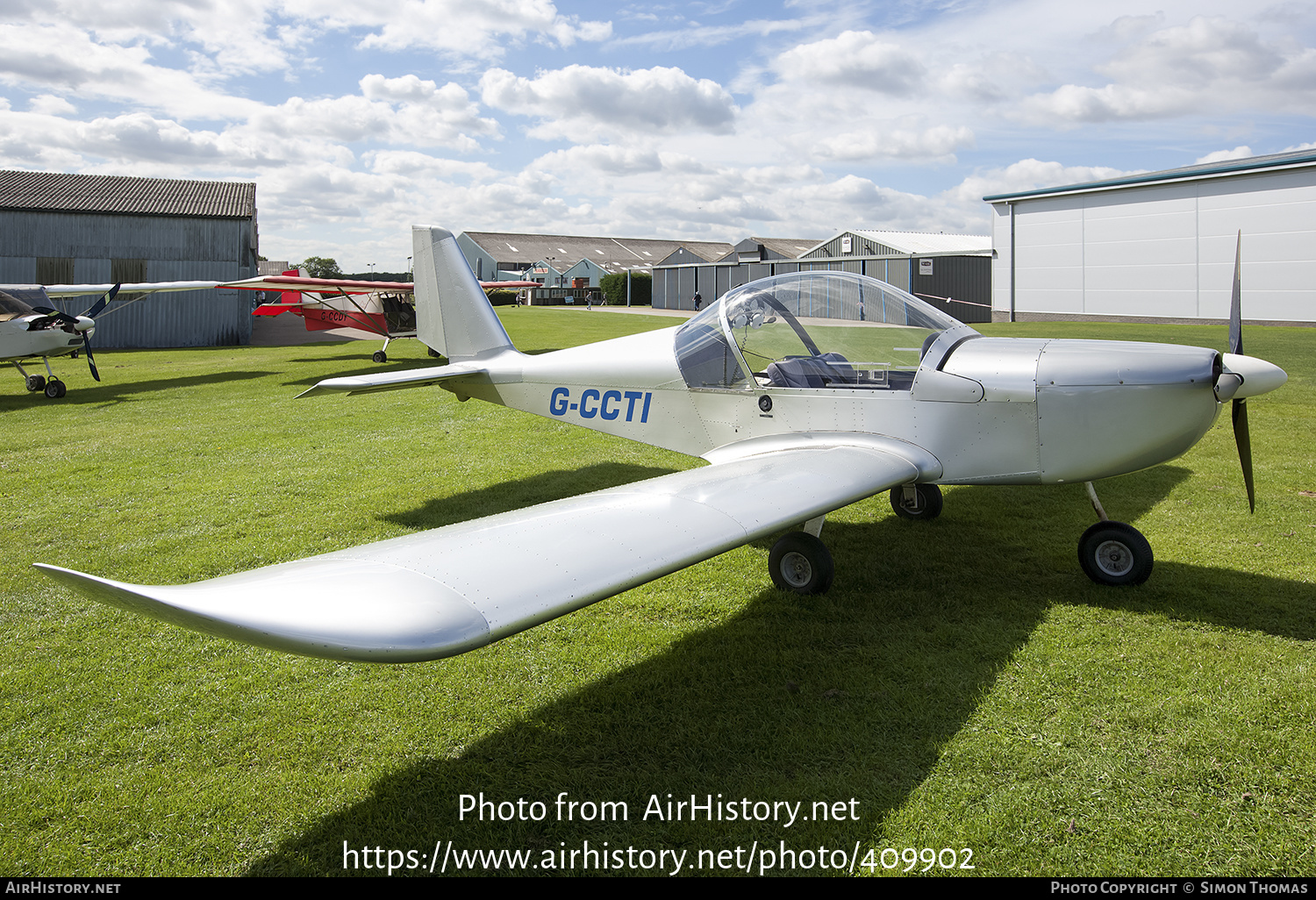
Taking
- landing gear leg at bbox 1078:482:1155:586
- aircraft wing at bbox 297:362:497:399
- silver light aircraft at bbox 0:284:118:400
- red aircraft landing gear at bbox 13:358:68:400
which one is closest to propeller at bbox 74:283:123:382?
silver light aircraft at bbox 0:284:118:400

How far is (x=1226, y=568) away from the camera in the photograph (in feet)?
16.3

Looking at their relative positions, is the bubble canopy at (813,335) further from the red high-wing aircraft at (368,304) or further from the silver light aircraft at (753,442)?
the red high-wing aircraft at (368,304)

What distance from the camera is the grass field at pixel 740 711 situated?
265 centimetres

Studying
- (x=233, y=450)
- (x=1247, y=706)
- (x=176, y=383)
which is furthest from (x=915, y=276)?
(x=1247, y=706)

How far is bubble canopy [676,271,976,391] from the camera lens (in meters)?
5.11

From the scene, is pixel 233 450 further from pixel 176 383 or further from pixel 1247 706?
pixel 1247 706

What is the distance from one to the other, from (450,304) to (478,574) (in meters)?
5.63

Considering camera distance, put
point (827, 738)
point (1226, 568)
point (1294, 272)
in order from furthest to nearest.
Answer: point (1294, 272)
point (1226, 568)
point (827, 738)

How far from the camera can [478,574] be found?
2537mm

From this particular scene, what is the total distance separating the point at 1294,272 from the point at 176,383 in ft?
116

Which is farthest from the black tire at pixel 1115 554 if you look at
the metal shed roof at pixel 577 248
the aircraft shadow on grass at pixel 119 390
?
the metal shed roof at pixel 577 248

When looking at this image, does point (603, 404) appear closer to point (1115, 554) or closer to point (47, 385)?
point (1115, 554)

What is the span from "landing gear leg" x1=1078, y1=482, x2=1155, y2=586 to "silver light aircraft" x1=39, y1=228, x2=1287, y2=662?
0.01 metres

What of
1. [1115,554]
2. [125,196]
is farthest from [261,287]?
[1115,554]
